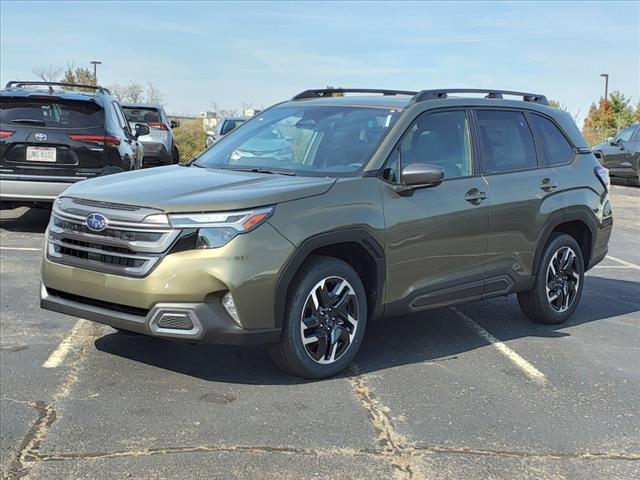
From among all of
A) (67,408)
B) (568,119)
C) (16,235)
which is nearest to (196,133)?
(16,235)

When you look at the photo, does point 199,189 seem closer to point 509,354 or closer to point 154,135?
point 509,354

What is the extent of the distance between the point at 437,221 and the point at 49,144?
18.4ft

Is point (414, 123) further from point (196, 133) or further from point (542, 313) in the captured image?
point (196, 133)

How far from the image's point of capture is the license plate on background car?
353 inches

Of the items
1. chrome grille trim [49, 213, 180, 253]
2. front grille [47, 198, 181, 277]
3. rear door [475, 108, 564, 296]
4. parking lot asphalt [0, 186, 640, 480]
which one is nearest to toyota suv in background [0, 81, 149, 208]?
parking lot asphalt [0, 186, 640, 480]

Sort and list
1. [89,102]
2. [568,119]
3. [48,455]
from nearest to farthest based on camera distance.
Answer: [48,455] → [568,119] → [89,102]

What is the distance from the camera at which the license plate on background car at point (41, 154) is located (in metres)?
8.97

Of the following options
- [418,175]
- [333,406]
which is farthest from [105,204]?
[418,175]

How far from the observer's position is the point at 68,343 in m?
5.26

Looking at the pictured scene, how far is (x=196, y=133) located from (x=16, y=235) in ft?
56.2

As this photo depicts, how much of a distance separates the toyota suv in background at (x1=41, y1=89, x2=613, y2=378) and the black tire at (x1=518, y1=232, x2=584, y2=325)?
1 cm

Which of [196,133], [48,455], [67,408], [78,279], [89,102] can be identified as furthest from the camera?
[196,133]

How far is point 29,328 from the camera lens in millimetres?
5594

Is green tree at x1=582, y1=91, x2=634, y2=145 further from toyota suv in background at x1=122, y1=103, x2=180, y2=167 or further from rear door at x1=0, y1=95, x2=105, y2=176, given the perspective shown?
rear door at x1=0, y1=95, x2=105, y2=176
